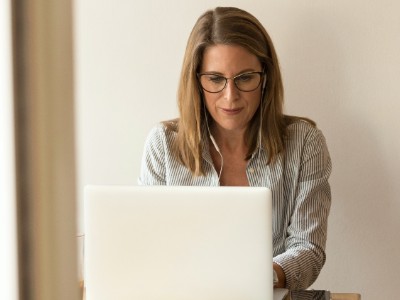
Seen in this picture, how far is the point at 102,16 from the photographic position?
194cm

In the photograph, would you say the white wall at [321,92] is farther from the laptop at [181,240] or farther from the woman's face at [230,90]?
the laptop at [181,240]

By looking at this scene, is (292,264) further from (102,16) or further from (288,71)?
(102,16)

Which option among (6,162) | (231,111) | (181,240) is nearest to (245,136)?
(231,111)

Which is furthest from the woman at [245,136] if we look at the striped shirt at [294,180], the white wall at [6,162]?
the white wall at [6,162]

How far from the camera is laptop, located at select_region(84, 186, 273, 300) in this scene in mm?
1089

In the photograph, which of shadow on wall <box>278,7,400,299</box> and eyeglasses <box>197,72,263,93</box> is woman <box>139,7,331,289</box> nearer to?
eyeglasses <box>197,72,263,93</box>

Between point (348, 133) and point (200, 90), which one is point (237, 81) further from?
point (348, 133)

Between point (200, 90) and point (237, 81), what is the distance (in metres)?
0.12

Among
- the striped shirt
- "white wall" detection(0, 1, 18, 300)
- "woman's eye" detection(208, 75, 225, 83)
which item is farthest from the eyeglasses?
"white wall" detection(0, 1, 18, 300)

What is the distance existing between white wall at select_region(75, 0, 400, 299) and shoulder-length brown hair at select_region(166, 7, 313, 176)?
0.15 metres

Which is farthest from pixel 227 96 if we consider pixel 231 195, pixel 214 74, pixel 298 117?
pixel 231 195

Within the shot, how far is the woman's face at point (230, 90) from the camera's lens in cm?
166

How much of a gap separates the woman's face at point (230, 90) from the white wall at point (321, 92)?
7.6 inches

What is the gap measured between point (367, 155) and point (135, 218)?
0.91 metres
